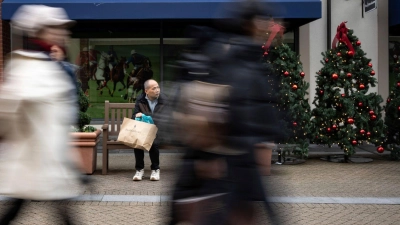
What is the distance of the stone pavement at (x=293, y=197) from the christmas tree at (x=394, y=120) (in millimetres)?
517

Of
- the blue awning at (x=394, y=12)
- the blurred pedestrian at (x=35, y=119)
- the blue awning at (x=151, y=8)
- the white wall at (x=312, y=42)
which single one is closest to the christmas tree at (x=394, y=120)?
the blue awning at (x=151, y=8)

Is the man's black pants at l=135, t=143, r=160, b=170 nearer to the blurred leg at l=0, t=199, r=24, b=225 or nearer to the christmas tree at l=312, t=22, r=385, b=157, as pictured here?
the christmas tree at l=312, t=22, r=385, b=157

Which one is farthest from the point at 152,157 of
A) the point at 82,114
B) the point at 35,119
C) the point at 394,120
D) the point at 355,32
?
the point at 355,32

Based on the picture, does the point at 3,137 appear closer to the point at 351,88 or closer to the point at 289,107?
the point at 289,107

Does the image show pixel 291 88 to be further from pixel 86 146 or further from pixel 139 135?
pixel 86 146

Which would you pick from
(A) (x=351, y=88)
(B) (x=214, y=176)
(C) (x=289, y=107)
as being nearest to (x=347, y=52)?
(A) (x=351, y=88)

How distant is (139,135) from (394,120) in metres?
5.46

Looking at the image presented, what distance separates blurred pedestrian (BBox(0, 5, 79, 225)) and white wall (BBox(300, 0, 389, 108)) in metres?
10.8

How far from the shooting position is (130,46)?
15.1 m

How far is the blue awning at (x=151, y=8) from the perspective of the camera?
494 inches

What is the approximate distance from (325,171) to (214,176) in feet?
A: 23.2

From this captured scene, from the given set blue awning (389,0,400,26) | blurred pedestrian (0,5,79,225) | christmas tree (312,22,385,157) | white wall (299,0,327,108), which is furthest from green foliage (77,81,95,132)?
blue awning (389,0,400,26)

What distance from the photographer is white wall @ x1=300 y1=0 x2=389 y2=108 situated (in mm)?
14789

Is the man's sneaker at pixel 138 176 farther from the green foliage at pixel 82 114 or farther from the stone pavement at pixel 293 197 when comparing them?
the green foliage at pixel 82 114
